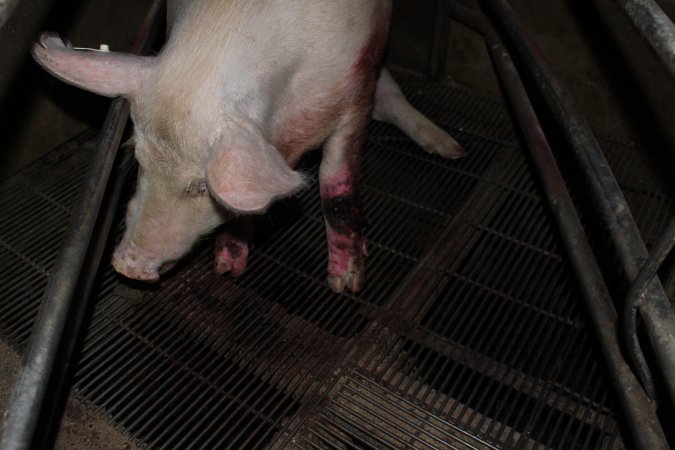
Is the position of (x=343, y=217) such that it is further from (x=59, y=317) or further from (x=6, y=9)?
(x=6, y=9)

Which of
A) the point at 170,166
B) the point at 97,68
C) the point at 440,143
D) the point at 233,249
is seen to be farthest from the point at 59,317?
the point at 440,143

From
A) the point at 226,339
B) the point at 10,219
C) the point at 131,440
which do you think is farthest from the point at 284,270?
the point at 10,219

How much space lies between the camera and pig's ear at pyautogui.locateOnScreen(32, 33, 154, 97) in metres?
1.94

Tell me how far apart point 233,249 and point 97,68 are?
1.00 metres

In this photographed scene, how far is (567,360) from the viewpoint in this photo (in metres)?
2.43

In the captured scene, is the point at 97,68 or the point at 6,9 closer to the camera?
the point at 6,9

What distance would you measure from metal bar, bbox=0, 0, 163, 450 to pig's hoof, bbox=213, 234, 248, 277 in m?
0.63

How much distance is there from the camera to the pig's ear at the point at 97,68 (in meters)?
1.94

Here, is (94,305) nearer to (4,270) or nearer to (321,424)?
(4,270)

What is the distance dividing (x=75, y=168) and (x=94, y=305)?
3.09 feet

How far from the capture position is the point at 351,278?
2.62m

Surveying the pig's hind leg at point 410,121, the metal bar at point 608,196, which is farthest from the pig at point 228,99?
the pig's hind leg at point 410,121

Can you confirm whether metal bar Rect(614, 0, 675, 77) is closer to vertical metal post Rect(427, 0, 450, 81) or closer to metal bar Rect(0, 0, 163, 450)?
metal bar Rect(0, 0, 163, 450)

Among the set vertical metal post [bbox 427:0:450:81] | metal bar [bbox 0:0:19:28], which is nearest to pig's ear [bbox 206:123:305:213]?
metal bar [bbox 0:0:19:28]
